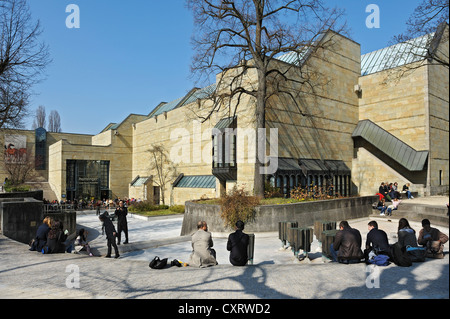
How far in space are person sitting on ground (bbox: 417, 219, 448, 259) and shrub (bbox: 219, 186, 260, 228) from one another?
7137 millimetres

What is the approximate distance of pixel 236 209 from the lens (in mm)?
13570

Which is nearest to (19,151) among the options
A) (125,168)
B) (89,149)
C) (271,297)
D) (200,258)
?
(89,149)

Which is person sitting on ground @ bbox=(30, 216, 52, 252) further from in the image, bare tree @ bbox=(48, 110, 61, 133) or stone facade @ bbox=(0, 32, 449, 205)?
bare tree @ bbox=(48, 110, 61, 133)

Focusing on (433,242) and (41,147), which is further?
(41,147)

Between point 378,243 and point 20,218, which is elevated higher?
point 378,243

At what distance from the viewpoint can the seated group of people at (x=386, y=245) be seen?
272 inches

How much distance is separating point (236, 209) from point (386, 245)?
7.32m

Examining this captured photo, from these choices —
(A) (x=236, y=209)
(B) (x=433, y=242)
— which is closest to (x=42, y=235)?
(A) (x=236, y=209)

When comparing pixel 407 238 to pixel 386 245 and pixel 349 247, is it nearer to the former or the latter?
pixel 386 245

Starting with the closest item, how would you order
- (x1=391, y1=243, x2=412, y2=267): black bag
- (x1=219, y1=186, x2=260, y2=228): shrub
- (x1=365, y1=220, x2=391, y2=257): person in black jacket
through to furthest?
(x1=391, y1=243, x2=412, y2=267): black bag, (x1=365, y1=220, x2=391, y2=257): person in black jacket, (x1=219, y1=186, x2=260, y2=228): shrub

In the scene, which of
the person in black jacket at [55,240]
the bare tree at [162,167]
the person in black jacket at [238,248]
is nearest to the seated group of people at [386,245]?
the person in black jacket at [238,248]

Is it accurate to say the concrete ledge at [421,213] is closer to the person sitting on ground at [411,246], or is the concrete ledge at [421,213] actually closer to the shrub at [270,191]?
the shrub at [270,191]

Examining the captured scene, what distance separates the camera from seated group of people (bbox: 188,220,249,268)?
7.58 m

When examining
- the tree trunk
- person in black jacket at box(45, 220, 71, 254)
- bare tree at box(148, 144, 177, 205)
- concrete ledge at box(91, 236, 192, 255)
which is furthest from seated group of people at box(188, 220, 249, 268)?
bare tree at box(148, 144, 177, 205)
